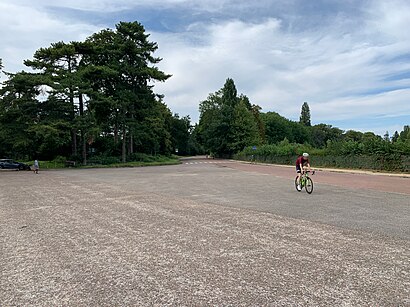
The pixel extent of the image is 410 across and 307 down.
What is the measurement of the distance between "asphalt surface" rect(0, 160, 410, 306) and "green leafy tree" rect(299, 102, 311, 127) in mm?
136549

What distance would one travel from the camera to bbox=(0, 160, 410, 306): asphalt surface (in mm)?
3689

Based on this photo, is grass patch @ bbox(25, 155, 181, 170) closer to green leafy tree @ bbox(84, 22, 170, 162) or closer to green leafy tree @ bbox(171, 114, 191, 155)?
green leafy tree @ bbox(84, 22, 170, 162)

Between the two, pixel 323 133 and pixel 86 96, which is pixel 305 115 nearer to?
pixel 323 133

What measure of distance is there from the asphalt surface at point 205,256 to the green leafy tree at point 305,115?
137 meters

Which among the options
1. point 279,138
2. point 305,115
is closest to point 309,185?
point 279,138

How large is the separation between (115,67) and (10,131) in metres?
14.2

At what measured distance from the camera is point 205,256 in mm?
5043

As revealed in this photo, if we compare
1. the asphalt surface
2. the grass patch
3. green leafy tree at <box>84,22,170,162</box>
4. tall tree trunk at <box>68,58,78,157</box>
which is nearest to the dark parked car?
the grass patch

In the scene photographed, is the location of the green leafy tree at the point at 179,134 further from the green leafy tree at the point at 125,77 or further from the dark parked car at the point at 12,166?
the dark parked car at the point at 12,166

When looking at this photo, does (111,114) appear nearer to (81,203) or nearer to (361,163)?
(361,163)

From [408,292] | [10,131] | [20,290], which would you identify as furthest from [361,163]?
[10,131]

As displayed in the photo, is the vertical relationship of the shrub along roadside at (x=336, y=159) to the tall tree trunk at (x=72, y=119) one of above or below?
below

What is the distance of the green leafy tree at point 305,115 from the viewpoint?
140 m

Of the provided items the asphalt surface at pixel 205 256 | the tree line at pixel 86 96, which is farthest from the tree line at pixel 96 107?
the asphalt surface at pixel 205 256
